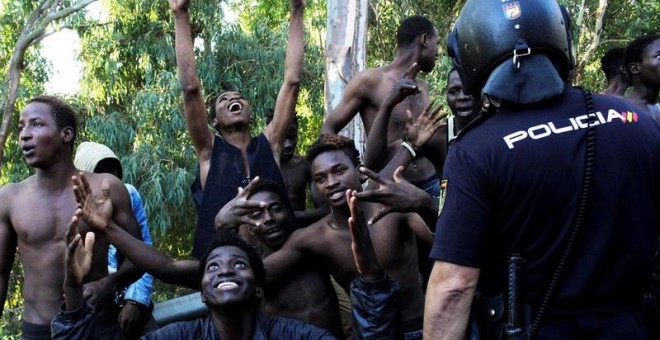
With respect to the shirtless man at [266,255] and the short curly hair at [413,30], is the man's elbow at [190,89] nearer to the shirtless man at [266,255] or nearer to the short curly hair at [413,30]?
the shirtless man at [266,255]

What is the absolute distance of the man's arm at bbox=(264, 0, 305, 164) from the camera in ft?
19.8

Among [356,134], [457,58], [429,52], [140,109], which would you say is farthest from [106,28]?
[457,58]

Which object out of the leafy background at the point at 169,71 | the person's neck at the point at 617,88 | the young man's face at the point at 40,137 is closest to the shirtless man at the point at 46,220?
the young man's face at the point at 40,137

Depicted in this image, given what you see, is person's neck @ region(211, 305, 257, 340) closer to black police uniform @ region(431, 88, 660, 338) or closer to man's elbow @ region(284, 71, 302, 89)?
black police uniform @ region(431, 88, 660, 338)

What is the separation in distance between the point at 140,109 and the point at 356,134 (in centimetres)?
616

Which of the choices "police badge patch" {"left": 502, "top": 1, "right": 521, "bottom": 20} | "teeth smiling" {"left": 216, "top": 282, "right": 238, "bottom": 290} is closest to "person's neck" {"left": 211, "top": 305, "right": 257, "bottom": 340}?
"teeth smiling" {"left": 216, "top": 282, "right": 238, "bottom": 290}

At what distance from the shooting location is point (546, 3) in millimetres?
3057

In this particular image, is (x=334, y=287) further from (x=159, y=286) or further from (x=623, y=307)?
(x=159, y=286)

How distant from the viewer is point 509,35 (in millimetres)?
2988

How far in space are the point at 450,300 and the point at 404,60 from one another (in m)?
3.73

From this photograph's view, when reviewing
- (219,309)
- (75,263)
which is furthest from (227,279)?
(75,263)

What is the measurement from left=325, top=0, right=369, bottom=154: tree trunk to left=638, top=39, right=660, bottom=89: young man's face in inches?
161

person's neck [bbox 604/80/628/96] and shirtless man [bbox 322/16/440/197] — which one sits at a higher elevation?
shirtless man [bbox 322/16/440/197]

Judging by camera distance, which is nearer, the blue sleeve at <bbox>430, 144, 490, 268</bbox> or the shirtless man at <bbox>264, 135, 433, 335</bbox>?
the blue sleeve at <bbox>430, 144, 490, 268</bbox>
